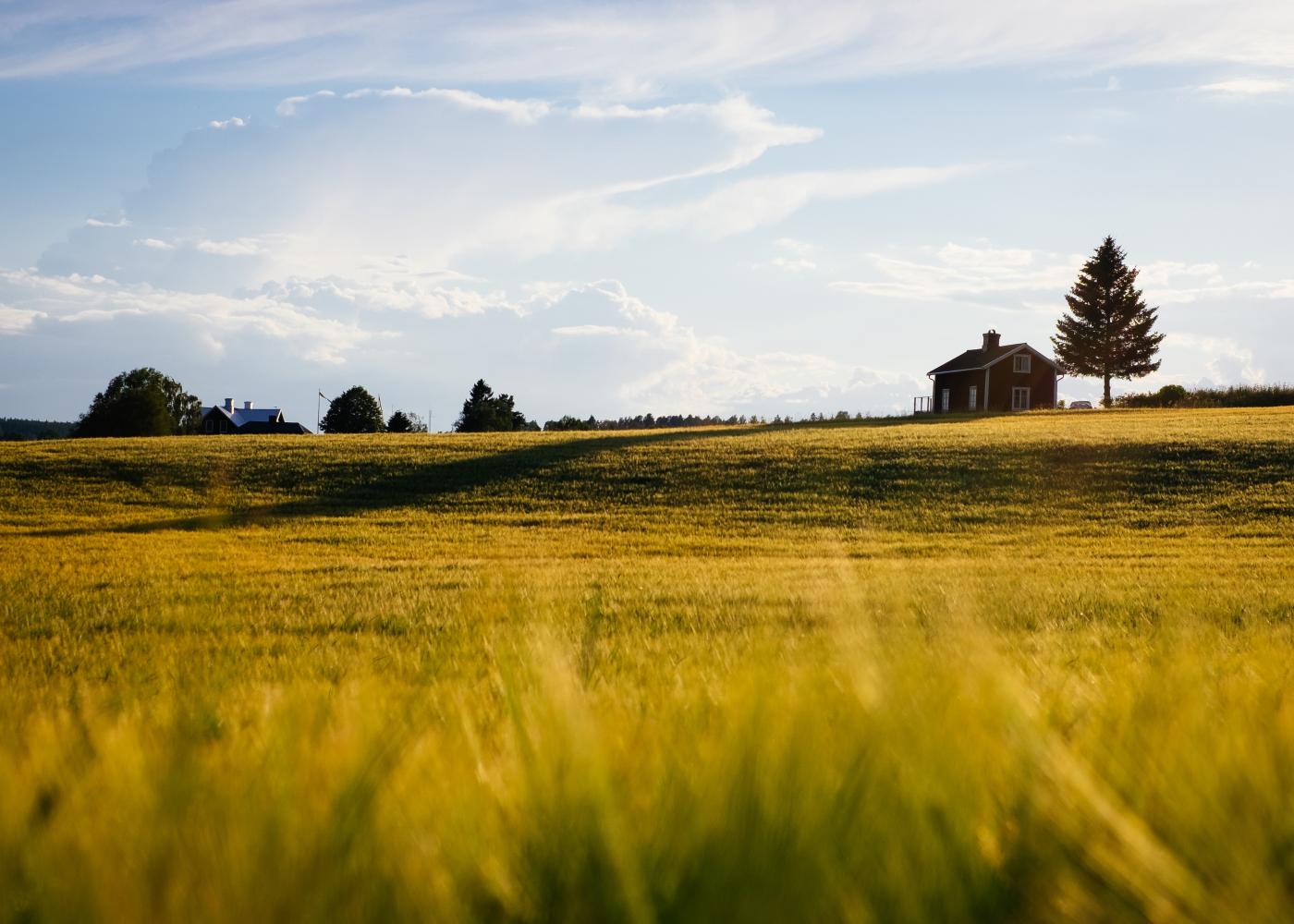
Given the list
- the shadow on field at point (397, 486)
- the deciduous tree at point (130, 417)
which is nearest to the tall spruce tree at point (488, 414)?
the deciduous tree at point (130, 417)

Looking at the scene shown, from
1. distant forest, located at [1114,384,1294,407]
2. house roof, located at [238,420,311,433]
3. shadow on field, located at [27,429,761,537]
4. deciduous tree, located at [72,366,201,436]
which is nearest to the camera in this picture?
shadow on field, located at [27,429,761,537]

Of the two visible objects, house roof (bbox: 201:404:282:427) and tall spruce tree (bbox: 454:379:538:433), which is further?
house roof (bbox: 201:404:282:427)

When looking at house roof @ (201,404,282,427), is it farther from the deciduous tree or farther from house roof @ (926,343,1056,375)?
house roof @ (926,343,1056,375)

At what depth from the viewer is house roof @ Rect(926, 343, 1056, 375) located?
239ft

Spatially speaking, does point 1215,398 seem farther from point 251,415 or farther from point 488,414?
point 251,415

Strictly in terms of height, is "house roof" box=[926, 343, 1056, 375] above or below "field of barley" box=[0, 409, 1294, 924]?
above

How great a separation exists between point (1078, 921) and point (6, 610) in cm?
1049

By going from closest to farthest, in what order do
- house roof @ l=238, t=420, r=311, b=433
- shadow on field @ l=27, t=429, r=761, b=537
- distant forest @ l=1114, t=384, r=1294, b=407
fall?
1. shadow on field @ l=27, t=429, r=761, b=537
2. distant forest @ l=1114, t=384, r=1294, b=407
3. house roof @ l=238, t=420, r=311, b=433

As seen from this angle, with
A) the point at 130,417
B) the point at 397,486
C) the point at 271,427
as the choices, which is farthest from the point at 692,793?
the point at 271,427

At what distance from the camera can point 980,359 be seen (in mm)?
74688

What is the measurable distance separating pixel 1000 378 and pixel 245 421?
9554cm

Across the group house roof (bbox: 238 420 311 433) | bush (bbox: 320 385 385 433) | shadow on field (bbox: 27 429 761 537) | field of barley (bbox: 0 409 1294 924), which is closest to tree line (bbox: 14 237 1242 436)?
bush (bbox: 320 385 385 433)

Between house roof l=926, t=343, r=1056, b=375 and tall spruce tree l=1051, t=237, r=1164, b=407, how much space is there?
43.5 feet

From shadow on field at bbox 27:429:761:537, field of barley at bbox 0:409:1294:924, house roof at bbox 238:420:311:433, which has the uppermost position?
house roof at bbox 238:420:311:433
